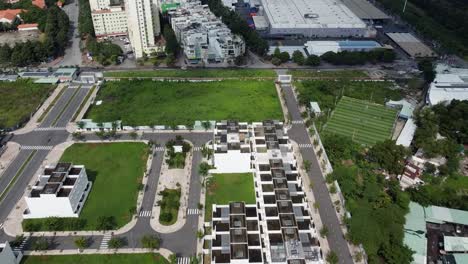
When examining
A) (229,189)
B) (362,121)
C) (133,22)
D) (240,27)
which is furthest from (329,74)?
(133,22)

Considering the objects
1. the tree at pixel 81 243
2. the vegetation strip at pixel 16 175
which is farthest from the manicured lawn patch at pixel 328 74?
the tree at pixel 81 243

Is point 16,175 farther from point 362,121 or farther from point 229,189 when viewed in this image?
point 362,121

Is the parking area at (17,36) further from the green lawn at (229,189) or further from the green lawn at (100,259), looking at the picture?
the green lawn at (229,189)

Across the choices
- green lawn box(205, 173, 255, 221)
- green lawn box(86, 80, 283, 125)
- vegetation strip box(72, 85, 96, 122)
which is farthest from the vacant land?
vegetation strip box(72, 85, 96, 122)

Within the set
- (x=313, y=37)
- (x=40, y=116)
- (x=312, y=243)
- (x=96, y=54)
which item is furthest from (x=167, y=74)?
(x=312, y=243)

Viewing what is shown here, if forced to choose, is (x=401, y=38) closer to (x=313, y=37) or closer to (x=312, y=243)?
(x=313, y=37)
